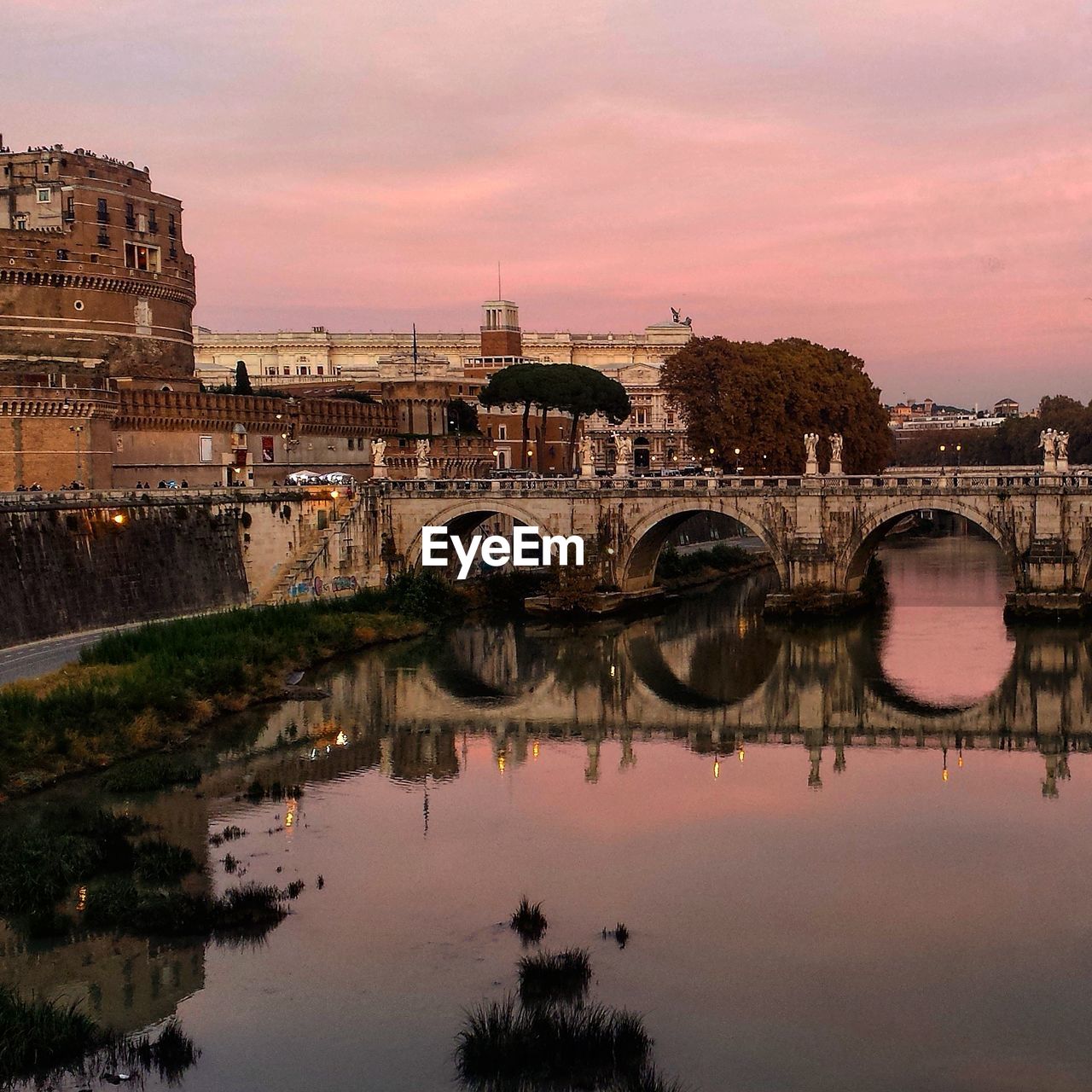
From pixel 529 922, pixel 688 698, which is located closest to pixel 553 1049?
pixel 529 922

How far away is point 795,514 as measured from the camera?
5706 cm

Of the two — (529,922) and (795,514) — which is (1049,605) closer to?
(795,514)

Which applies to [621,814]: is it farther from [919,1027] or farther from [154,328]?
[154,328]

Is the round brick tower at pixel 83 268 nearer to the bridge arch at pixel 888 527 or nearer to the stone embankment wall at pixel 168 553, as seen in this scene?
the stone embankment wall at pixel 168 553

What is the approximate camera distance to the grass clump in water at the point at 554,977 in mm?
22109

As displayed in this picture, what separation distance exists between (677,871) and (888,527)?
33487 millimetres

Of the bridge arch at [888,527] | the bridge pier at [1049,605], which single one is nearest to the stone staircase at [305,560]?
the bridge arch at [888,527]

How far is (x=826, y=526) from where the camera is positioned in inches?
2237

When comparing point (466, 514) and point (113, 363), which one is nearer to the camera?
point (466, 514)

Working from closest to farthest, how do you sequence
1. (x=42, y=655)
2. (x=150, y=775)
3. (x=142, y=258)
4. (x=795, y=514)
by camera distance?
1. (x=150, y=775)
2. (x=42, y=655)
3. (x=795, y=514)
4. (x=142, y=258)

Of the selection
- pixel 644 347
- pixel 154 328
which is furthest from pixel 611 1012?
pixel 644 347

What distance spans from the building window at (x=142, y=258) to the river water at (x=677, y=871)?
32.3m

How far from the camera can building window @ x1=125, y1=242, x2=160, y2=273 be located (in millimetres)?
72188

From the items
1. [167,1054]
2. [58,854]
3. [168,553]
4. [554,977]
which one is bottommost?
[167,1054]
